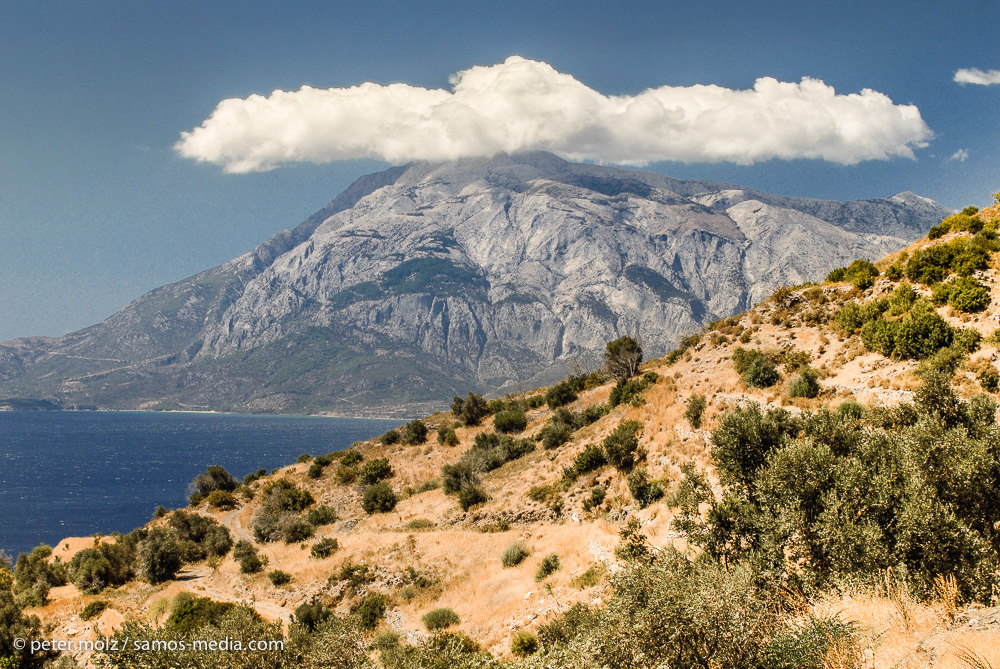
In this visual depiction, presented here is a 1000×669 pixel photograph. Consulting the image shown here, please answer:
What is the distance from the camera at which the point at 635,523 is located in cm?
2303

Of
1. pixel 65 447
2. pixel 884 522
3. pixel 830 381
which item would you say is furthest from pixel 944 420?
pixel 65 447

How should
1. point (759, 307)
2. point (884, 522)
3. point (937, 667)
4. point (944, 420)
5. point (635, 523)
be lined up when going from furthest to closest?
point (759, 307)
point (635, 523)
point (944, 420)
point (884, 522)
point (937, 667)

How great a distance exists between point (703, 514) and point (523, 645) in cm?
779

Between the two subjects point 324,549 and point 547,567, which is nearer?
point 547,567

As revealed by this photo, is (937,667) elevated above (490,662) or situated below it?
above

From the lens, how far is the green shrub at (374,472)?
171ft

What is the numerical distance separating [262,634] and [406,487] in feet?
122

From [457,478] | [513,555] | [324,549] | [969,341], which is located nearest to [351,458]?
[457,478]

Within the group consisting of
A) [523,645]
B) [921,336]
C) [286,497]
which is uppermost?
[921,336]

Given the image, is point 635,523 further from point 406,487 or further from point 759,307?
point 406,487

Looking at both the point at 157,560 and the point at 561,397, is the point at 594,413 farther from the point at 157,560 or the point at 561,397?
the point at 157,560

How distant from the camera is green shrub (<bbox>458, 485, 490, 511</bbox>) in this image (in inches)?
1470

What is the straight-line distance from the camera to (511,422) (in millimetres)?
54469

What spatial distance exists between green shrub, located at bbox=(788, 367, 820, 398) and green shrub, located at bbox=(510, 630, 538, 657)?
2027 centimetres
